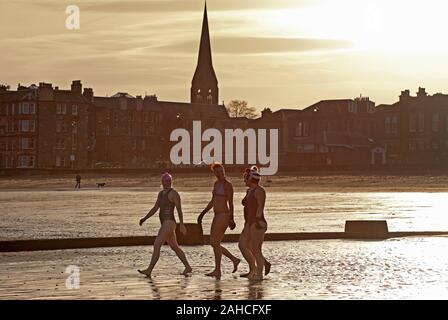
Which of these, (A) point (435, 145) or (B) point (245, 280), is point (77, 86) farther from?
(B) point (245, 280)

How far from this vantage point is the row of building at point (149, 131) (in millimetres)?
142250

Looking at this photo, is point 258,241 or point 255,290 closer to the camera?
point 255,290

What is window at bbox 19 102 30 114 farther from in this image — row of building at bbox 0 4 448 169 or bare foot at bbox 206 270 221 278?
bare foot at bbox 206 270 221 278

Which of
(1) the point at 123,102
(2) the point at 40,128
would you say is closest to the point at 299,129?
(1) the point at 123,102

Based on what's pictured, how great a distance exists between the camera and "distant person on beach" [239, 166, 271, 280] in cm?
1856

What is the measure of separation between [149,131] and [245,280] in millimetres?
159909

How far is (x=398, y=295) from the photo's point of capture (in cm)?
1625

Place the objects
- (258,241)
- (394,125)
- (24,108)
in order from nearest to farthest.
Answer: (258,241) → (394,125) → (24,108)

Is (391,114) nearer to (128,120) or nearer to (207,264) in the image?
(128,120)

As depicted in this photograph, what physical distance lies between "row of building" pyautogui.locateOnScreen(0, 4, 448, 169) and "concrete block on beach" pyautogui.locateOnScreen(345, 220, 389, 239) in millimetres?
102166

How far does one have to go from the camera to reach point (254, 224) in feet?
61.3

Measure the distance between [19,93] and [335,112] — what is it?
41.4 metres

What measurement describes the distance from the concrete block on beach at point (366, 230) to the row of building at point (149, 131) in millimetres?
102166

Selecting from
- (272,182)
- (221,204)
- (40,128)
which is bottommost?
(272,182)
